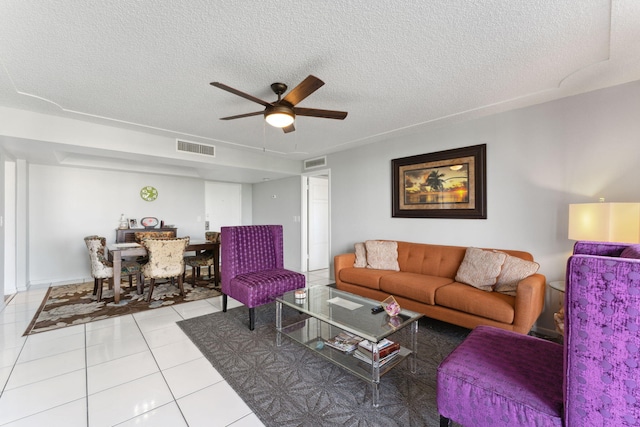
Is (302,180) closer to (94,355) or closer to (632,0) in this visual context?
(94,355)

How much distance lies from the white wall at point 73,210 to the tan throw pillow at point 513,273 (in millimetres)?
6267

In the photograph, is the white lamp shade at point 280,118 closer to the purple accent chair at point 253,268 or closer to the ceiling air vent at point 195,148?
the purple accent chair at point 253,268

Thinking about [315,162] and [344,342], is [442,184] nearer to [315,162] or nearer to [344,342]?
[344,342]

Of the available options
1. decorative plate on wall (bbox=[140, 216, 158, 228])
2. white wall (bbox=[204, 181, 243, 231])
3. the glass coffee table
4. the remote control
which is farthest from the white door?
the remote control

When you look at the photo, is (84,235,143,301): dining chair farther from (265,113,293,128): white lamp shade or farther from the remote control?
the remote control

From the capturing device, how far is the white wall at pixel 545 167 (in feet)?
8.10

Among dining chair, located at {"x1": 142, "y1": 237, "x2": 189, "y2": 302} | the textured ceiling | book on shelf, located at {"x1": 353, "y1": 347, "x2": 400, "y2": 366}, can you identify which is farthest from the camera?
dining chair, located at {"x1": 142, "y1": 237, "x2": 189, "y2": 302}

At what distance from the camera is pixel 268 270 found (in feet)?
11.8

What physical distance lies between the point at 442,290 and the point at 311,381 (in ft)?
5.37

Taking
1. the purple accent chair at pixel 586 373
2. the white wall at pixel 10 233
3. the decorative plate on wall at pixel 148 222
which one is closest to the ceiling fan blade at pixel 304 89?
the purple accent chair at pixel 586 373

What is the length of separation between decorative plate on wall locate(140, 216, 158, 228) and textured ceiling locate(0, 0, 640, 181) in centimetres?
286

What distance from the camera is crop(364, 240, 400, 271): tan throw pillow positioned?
3.77m

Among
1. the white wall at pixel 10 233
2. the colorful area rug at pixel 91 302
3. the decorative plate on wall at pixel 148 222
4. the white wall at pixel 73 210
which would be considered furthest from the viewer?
the decorative plate on wall at pixel 148 222

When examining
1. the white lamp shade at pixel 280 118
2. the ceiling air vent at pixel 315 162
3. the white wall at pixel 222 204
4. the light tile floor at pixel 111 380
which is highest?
the ceiling air vent at pixel 315 162
